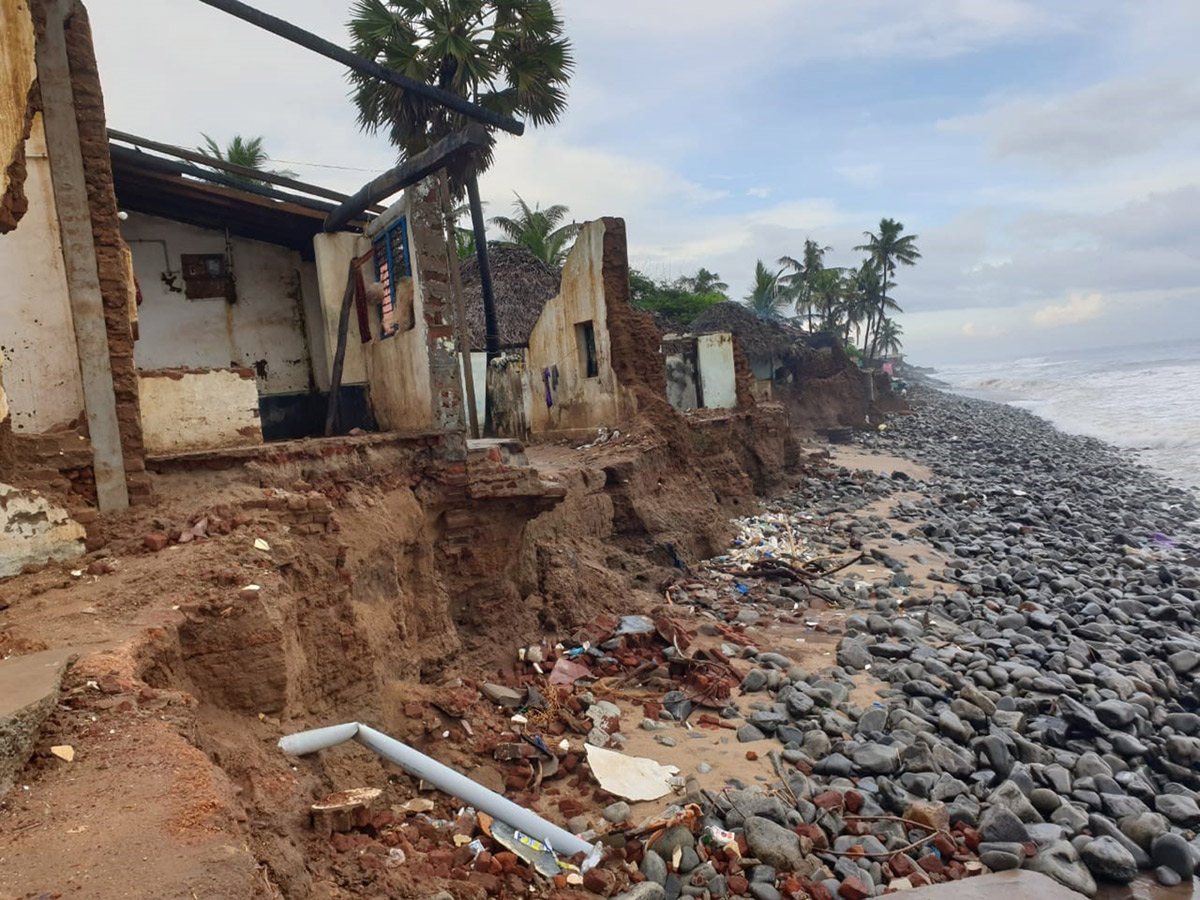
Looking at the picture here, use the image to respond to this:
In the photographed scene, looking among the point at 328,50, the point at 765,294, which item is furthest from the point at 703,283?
the point at 328,50

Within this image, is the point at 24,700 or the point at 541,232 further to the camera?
the point at 541,232

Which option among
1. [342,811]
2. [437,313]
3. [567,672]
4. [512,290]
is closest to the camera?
[342,811]

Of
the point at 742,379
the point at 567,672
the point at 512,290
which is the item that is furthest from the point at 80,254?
the point at 512,290

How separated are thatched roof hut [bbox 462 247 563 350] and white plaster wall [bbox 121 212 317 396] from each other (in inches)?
391

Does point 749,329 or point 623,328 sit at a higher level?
point 749,329

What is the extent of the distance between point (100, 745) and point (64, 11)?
5.47m

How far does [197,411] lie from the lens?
6.93m

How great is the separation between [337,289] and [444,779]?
292 inches

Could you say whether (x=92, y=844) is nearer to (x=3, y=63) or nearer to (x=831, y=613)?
(x=3, y=63)

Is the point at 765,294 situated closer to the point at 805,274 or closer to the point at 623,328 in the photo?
the point at 805,274

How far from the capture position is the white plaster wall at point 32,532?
16.2ft

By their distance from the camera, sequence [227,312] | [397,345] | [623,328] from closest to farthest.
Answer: [397,345] < [227,312] < [623,328]

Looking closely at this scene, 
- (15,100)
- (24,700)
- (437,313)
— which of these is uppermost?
(15,100)

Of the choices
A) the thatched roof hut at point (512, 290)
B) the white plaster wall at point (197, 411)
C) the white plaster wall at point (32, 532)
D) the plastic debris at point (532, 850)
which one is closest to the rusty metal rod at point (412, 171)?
the white plaster wall at point (197, 411)
